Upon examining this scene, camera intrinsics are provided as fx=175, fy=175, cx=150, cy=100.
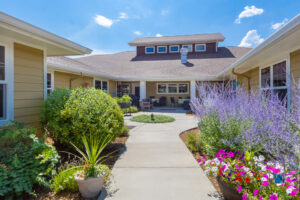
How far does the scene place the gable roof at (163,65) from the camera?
1369 cm

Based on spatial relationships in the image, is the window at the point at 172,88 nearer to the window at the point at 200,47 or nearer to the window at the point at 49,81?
the window at the point at 200,47

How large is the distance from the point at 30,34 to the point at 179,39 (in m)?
17.7

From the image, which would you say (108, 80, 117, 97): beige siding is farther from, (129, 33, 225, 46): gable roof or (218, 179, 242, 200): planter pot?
(218, 179, 242, 200): planter pot

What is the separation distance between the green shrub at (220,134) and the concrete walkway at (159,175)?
48 centimetres

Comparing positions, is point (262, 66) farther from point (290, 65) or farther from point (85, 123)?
point (85, 123)

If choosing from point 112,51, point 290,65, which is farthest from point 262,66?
point 112,51

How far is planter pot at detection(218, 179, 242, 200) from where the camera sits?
2065mm

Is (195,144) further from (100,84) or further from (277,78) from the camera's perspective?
(100,84)

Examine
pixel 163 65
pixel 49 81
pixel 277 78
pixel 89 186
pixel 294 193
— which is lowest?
pixel 89 186

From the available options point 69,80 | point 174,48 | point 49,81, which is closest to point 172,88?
point 174,48

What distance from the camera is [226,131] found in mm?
3000

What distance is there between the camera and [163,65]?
1647 centimetres

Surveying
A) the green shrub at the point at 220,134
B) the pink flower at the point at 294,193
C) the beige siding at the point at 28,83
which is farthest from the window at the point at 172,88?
the pink flower at the point at 294,193

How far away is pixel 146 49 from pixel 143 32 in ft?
11.7
